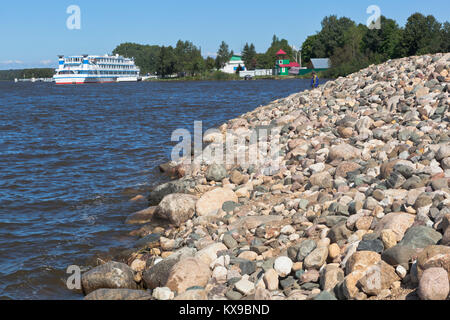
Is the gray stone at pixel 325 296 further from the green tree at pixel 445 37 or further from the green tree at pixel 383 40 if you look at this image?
the green tree at pixel 383 40

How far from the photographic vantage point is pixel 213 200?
829cm

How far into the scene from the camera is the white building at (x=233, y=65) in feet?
414

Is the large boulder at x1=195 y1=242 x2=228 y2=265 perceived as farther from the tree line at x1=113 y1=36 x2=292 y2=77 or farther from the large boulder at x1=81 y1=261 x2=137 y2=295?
the tree line at x1=113 y1=36 x2=292 y2=77

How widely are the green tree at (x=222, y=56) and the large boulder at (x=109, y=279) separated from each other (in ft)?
412

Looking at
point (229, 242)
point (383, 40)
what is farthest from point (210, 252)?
point (383, 40)

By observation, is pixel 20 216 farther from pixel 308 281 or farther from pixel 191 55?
pixel 191 55

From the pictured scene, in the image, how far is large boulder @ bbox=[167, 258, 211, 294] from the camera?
212 inches

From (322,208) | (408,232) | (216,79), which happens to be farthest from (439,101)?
(216,79)

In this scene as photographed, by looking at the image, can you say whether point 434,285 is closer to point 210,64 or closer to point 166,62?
point 210,64

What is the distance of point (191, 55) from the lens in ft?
460

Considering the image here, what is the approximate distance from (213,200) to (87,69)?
107856mm

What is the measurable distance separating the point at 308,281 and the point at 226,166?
6.29 meters

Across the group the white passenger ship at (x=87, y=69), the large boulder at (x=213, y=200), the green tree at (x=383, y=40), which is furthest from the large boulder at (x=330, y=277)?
the white passenger ship at (x=87, y=69)

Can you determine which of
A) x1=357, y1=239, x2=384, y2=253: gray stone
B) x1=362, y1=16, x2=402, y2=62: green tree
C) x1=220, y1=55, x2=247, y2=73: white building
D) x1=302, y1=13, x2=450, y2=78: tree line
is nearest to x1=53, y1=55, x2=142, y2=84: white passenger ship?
x1=220, y1=55, x2=247, y2=73: white building
